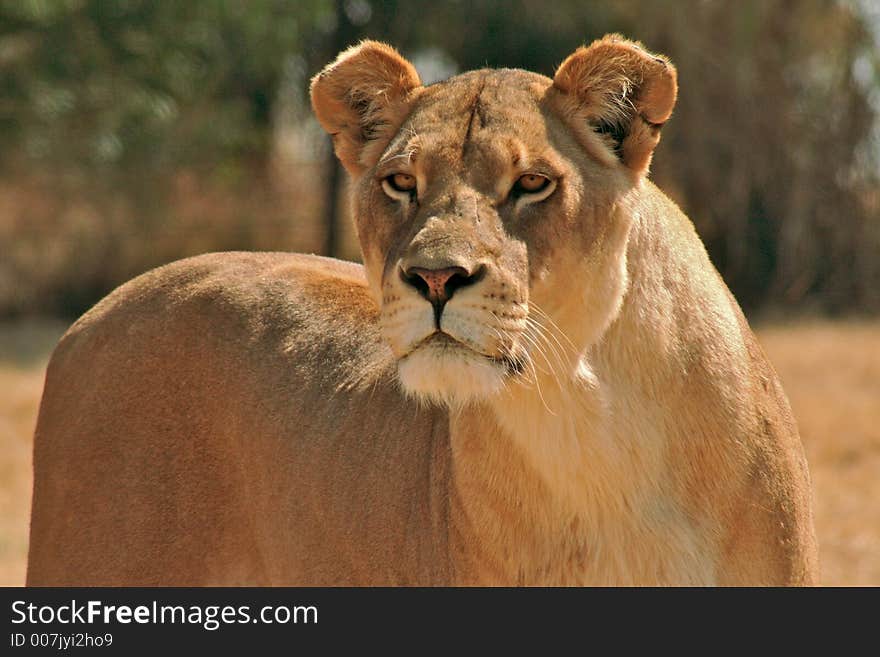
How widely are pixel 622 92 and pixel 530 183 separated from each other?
389 mm

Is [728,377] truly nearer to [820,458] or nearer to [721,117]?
[820,458]

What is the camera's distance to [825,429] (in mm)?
9000

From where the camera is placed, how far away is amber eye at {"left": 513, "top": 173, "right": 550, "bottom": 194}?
131 inches

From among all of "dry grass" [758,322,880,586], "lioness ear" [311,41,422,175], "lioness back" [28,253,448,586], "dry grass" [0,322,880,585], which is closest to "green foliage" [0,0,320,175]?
"dry grass" [0,322,880,585]

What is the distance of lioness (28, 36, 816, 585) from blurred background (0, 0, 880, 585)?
8100 millimetres

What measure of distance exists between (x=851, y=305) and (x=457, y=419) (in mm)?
10000

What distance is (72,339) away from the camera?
15.5ft

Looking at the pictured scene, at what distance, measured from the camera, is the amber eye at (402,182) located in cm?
343

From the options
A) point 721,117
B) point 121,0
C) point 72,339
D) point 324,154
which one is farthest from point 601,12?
point 72,339

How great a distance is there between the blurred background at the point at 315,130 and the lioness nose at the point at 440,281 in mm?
8946

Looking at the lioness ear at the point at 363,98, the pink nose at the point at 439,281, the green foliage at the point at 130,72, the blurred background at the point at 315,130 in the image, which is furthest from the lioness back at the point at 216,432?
the green foliage at the point at 130,72

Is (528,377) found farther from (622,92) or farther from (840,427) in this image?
(840,427)

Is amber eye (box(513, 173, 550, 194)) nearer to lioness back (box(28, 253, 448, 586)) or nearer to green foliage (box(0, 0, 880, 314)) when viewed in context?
lioness back (box(28, 253, 448, 586))

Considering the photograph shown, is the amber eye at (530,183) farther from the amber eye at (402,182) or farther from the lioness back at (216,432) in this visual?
the lioness back at (216,432)
